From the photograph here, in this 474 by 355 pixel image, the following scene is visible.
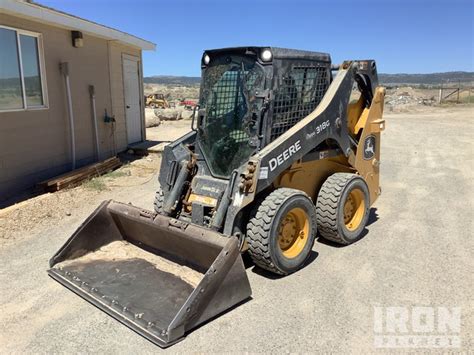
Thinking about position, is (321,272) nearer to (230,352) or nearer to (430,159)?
(230,352)

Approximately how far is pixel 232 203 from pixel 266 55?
63.4 inches

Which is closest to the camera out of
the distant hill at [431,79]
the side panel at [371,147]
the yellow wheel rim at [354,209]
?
the yellow wheel rim at [354,209]

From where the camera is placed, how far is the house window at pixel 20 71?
288 inches

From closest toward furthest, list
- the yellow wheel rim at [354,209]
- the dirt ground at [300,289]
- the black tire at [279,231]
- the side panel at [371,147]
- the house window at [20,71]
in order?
the dirt ground at [300,289] → the black tire at [279,231] → the yellow wheel rim at [354,209] → the side panel at [371,147] → the house window at [20,71]

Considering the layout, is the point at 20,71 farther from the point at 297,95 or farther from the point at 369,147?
the point at 369,147

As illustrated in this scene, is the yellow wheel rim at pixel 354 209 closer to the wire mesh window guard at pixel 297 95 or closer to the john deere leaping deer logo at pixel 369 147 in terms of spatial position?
the john deere leaping deer logo at pixel 369 147

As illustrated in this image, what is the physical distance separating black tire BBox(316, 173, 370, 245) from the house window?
5749 millimetres

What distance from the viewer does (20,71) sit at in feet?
25.0

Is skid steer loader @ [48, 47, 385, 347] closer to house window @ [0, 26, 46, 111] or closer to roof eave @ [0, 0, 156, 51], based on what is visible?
house window @ [0, 26, 46, 111]

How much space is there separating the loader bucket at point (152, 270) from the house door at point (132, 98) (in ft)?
25.1

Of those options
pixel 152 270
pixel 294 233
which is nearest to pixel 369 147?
pixel 294 233

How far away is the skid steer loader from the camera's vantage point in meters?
3.71

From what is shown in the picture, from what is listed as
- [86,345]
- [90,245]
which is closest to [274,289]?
[86,345]

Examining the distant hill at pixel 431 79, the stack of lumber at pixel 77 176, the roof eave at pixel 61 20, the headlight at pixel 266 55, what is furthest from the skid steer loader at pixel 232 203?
the distant hill at pixel 431 79
